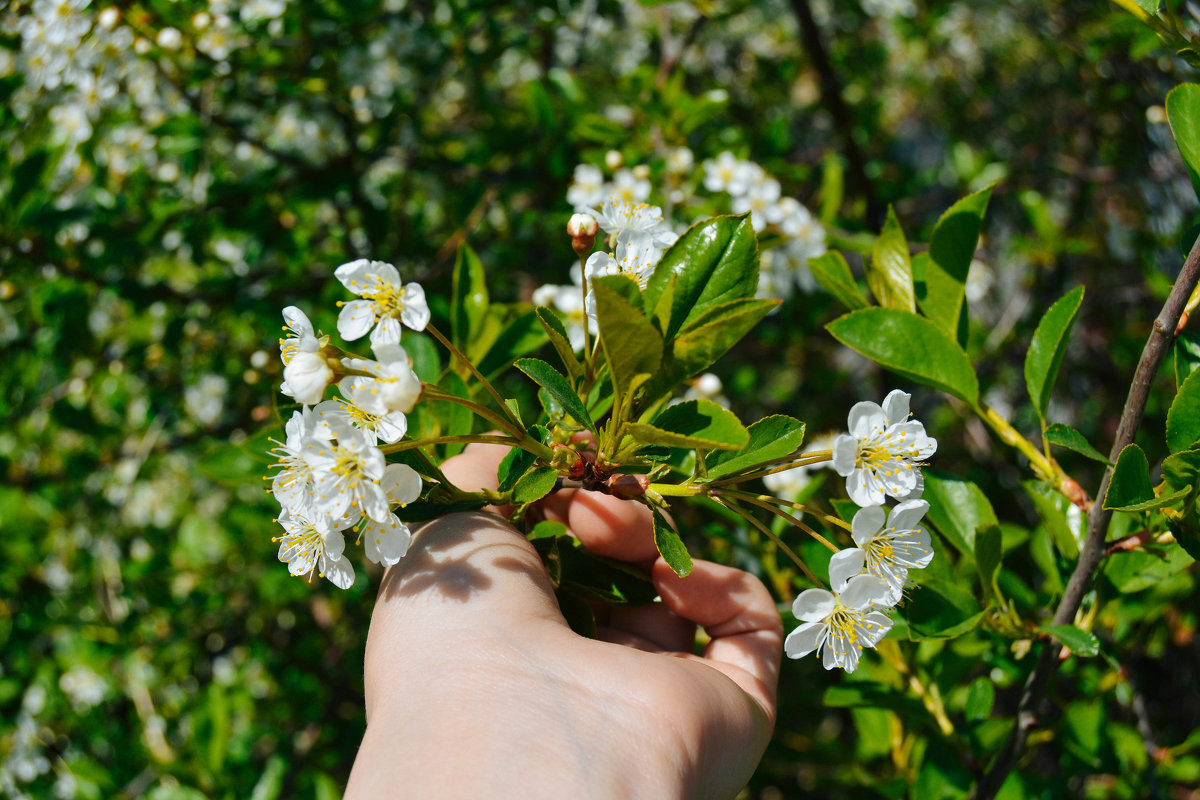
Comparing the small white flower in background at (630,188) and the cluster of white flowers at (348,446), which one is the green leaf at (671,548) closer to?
the cluster of white flowers at (348,446)

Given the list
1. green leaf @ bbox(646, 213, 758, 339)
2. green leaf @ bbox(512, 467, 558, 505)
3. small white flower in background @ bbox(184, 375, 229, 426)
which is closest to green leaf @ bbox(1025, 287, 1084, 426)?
green leaf @ bbox(646, 213, 758, 339)

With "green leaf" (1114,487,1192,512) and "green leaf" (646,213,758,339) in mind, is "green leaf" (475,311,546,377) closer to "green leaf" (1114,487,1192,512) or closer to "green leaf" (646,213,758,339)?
"green leaf" (646,213,758,339)

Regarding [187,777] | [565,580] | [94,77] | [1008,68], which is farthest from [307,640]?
[1008,68]

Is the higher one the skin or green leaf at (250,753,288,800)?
the skin

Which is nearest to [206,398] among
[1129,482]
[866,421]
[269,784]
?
[269,784]

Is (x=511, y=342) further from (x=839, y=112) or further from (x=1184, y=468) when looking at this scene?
(x=839, y=112)
